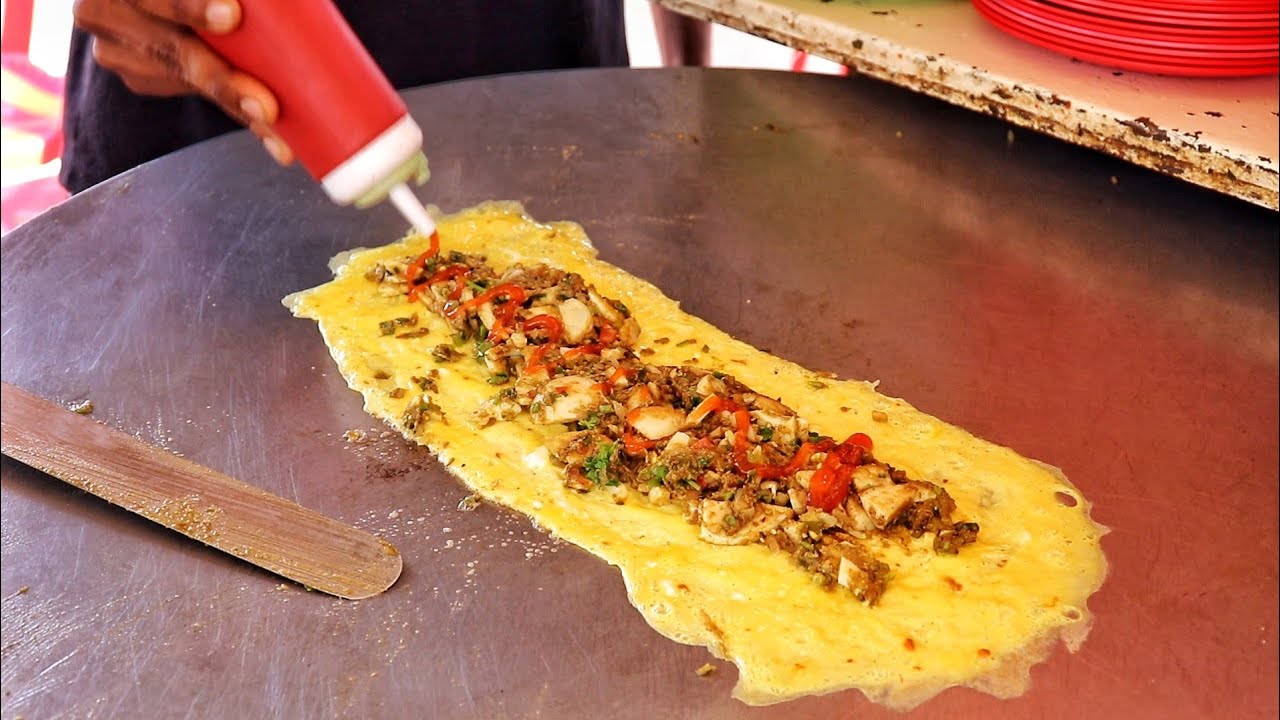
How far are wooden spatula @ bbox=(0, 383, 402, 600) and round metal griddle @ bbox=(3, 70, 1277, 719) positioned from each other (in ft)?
0.11

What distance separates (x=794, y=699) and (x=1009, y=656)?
Result: 0.29 metres

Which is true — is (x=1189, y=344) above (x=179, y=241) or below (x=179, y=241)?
below

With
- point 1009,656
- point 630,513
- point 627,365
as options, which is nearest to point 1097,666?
point 1009,656

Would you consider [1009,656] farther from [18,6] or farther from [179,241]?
[18,6]

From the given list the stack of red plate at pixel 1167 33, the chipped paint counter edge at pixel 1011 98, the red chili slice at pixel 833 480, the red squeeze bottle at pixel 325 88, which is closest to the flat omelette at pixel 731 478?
the red chili slice at pixel 833 480

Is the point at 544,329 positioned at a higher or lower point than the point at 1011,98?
lower

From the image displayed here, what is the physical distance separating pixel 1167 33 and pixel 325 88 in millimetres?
1575

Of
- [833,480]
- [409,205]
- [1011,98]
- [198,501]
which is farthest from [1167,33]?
[198,501]

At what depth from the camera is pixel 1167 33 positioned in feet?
7.09

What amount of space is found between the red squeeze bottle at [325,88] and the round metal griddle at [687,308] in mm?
559

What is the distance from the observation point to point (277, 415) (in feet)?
6.40

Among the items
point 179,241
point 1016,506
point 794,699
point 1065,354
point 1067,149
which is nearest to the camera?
point 794,699

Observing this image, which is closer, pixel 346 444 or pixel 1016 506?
pixel 1016 506

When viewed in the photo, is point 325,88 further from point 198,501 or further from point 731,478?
point 731,478
